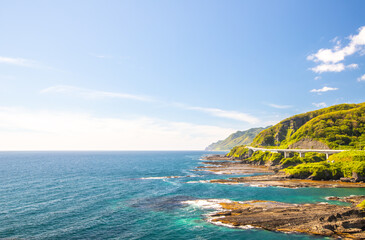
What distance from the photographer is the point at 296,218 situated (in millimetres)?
40375

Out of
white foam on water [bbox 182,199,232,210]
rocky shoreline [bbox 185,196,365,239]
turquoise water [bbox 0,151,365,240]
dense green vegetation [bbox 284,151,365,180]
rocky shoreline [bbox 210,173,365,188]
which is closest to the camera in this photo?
rocky shoreline [bbox 185,196,365,239]

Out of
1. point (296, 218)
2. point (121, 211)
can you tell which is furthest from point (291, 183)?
point (121, 211)

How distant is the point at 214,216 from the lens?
44.9 m

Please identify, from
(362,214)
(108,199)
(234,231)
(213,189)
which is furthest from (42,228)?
(362,214)

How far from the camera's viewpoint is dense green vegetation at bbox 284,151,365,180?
82.4m

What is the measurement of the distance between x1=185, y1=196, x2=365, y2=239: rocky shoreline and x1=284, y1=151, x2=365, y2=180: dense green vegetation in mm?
37234

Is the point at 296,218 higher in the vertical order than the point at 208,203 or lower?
higher

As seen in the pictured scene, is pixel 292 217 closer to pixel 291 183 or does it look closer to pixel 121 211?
pixel 121 211

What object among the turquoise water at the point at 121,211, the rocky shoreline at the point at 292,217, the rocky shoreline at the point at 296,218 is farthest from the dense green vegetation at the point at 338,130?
the rocky shoreline at the point at 296,218

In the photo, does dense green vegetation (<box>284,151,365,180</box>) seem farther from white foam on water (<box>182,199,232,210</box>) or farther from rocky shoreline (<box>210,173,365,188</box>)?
white foam on water (<box>182,199,232,210</box>)

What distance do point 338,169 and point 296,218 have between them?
6244cm

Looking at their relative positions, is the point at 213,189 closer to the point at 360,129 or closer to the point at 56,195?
the point at 56,195

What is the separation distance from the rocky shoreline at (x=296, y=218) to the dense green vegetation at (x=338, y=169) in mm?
37234

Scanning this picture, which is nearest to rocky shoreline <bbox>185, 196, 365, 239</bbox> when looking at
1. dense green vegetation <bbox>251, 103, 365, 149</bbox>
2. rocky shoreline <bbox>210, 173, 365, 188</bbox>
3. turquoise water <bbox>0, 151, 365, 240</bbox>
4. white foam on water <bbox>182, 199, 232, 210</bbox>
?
white foam on water <bbox>182, 199, 232, 210</bbox>
